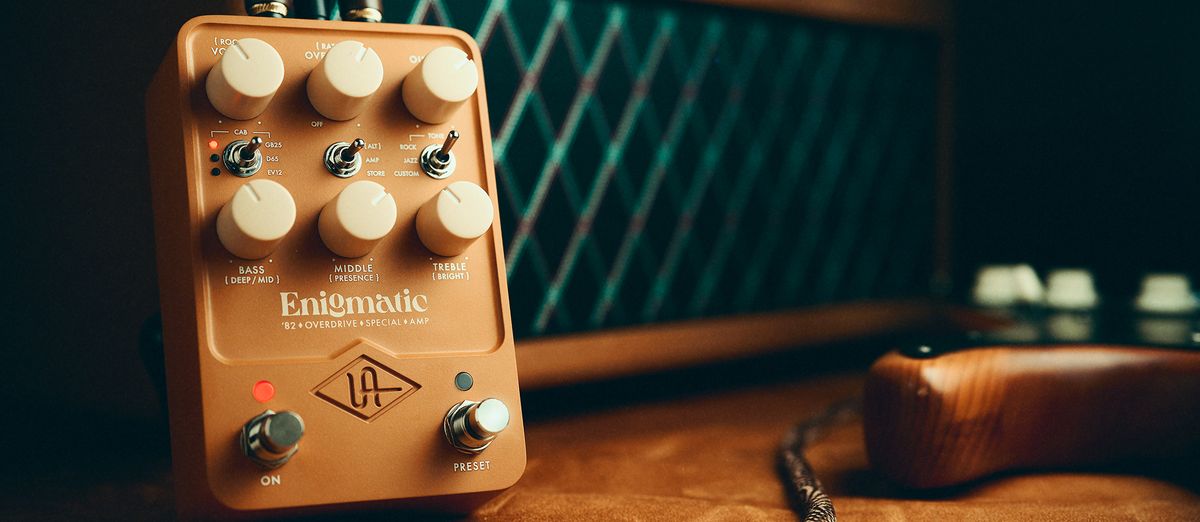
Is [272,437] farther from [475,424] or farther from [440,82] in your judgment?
[440,82]

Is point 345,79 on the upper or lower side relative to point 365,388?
upper

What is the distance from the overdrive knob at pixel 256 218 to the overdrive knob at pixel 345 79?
0.05 metres

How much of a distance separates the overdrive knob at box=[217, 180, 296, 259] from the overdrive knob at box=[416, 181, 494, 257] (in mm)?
68

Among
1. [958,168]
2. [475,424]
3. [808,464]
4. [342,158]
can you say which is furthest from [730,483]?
[958,168]

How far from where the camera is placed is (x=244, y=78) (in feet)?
1.28

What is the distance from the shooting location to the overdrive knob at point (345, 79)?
406 mm

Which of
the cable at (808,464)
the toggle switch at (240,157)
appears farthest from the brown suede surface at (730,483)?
the toggle switch at (240,157)

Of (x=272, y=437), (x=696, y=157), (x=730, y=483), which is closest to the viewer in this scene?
(x=272, y=437)

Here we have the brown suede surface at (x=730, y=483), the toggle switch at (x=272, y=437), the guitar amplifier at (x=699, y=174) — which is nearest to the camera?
the toggle switch at (x=272, y=437)

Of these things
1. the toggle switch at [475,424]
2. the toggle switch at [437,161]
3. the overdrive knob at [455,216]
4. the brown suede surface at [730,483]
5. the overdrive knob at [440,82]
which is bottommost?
the brown suede surface at [730,483]

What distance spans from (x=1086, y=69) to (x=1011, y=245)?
0.21m

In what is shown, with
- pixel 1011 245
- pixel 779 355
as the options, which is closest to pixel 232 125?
pixel 779 355

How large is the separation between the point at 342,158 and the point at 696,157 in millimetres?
449

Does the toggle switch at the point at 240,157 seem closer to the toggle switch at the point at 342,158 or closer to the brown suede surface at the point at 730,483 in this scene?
the toggle switch at the point at 342,158
